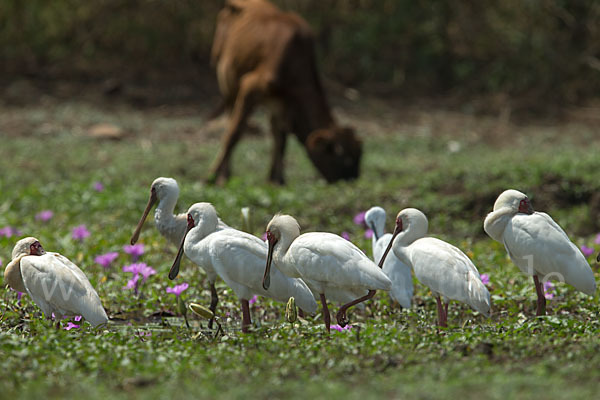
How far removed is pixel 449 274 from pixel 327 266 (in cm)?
69

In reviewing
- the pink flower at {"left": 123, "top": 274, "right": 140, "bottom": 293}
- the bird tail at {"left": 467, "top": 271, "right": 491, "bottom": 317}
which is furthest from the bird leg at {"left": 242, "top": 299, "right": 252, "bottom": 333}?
the bird tail at {"left": 467, "top": 271, "right": 491, "bottom": 317}

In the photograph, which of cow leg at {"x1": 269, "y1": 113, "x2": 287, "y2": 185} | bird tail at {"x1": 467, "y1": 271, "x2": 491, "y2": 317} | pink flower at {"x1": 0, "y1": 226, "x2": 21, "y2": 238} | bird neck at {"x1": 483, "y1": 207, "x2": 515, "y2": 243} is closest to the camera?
bird tail at {"x1": 467, "y1": 271, "x2": 491, "y2": 317}

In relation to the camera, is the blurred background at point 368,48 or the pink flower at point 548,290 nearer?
the pink flower at point 548,290

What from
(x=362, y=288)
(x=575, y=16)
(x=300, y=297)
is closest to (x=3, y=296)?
(x=300, y=297)

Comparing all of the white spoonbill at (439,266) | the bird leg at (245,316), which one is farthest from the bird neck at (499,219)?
the bird leg at (245,316)

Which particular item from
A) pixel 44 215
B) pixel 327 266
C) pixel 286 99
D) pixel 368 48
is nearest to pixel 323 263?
pixel 327 266

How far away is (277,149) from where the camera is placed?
11430 millimetres

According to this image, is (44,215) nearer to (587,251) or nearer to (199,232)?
(199,232)

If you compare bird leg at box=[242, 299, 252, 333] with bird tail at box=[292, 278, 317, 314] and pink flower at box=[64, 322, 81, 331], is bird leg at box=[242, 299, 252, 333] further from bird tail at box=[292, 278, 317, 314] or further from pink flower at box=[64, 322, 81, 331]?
pink flower at box=[64, 322, 81, 331]

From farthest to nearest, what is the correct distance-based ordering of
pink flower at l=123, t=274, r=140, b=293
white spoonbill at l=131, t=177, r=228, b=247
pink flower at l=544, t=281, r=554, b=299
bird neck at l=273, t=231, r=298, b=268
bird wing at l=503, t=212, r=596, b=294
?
white spoonbill at l=131, t=177, r=228, b=247
pink flower at l=544, t=281, r=554, b=299
pink flower at l=123, t=274, r=140, b=293
bird wing at l=503, t=212, r=596, b=294
bird neck at l=273, t=231, r=298, b=268

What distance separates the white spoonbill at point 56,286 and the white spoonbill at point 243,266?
2.30 ft

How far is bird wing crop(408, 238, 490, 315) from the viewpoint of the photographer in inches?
190

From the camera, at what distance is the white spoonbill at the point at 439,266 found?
486cm

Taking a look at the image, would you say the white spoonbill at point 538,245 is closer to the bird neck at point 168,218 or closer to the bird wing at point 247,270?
the bird wing at point 247,270
